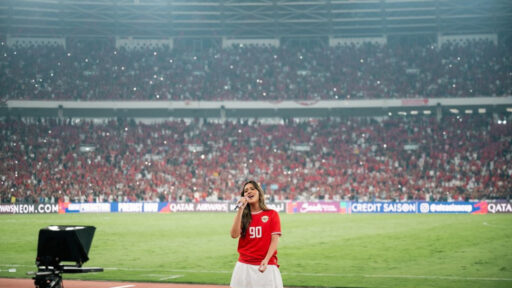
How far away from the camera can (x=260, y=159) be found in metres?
55.4

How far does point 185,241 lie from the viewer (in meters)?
25.8

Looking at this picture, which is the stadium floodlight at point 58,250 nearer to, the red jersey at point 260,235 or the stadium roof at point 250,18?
the red jersey at point 260,235

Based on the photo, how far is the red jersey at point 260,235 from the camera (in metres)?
7.68

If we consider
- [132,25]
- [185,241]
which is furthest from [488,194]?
[132,25]

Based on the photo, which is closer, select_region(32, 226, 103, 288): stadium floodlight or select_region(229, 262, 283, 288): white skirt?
select_region(229, 262, 283, 288): white skirt

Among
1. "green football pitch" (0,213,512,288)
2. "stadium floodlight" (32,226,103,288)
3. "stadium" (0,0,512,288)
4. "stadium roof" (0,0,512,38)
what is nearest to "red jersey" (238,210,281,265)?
"stadium floodlight" (32,226,103,288)

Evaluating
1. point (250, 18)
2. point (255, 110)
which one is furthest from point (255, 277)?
point (250, 18)

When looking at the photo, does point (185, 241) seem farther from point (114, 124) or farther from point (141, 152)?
point (114, 124)

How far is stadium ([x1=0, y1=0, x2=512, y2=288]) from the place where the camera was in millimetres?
48906

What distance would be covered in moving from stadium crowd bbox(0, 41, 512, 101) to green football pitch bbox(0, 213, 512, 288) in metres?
28.8

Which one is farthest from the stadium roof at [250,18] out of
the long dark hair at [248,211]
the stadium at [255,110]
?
the long dark hair at [248,211]

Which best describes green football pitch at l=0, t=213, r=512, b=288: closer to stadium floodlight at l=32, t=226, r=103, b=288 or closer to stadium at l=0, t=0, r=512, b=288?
stadium at l=0, t=0, r=512, b=288

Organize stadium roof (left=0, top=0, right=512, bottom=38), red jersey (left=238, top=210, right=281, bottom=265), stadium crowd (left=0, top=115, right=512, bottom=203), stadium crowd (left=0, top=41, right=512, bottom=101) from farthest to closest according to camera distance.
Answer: stadium roof (left=0, top=0, right=512, bottom=38), stadium crowd (left=0, top=41, right=512, bottom=101), stadium crowd (left=0, top=115, right=512, bottom=203), red jersey (left=238, top=210, right=281, bottom=265)

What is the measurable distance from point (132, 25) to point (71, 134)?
48.6ft
